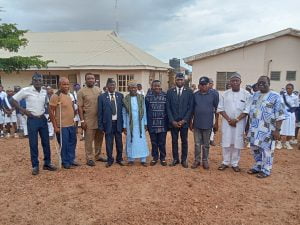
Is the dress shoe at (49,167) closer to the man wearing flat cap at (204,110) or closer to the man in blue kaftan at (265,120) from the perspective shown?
the man wearing flat cap at (204,110)

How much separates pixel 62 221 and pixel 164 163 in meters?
2.73

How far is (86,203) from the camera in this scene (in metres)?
4.11

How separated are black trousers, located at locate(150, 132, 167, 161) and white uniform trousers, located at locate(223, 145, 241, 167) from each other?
4.26 ft

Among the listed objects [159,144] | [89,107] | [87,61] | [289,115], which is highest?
[87,61]

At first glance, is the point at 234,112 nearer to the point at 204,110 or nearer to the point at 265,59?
the point at 204,110

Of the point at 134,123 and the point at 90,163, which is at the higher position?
the point at 134,123

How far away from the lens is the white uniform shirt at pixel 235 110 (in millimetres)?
5340

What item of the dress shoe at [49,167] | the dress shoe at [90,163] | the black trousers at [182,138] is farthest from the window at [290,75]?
the dress shoe at [49,167]

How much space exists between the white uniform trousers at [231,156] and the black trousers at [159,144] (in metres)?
1.30

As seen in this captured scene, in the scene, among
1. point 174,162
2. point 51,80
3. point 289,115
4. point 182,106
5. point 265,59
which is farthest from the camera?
point 51,80

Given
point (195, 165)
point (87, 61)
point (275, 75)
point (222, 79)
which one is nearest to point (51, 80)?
point (87, 61)

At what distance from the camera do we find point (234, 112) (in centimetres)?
538

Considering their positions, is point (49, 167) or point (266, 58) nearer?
point (49, 167)

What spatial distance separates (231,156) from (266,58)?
36.2 feet
